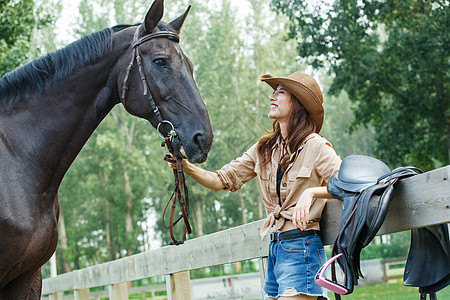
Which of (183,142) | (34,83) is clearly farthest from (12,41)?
(183,142)

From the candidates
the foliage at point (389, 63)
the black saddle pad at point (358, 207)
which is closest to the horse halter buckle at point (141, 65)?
the black saddle pad at point (358, 207)

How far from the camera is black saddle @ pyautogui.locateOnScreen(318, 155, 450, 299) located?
2035mm

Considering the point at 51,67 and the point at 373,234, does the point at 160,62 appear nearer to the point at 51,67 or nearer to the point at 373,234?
the point at 51,67

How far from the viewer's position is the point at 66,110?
9.75 ft

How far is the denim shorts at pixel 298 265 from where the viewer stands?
2.44m

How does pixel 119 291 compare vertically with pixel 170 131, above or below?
below

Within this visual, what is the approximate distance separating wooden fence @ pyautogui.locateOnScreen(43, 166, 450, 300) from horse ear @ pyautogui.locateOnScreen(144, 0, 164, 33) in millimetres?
1376

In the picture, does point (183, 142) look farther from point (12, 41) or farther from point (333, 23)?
point (333, 23)

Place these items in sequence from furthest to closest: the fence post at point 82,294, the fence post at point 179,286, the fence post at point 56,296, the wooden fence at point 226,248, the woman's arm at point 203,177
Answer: the fence post at point 56,296 < the fence post at point 82,294 < the fence post at point 179,286 < the woman's arm at point 203,177 < the wooden fence at point 226,248

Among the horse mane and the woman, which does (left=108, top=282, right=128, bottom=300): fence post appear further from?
the horse mane

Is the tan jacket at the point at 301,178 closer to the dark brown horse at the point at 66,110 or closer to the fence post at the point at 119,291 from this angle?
the dark brown horse at the point at 66,110

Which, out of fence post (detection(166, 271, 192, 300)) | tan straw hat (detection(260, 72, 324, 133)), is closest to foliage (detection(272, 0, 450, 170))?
fence post (detection(166, 271, 192, 300))

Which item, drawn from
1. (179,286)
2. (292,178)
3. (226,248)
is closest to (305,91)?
(292,178)

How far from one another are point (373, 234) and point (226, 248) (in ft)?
5.33
